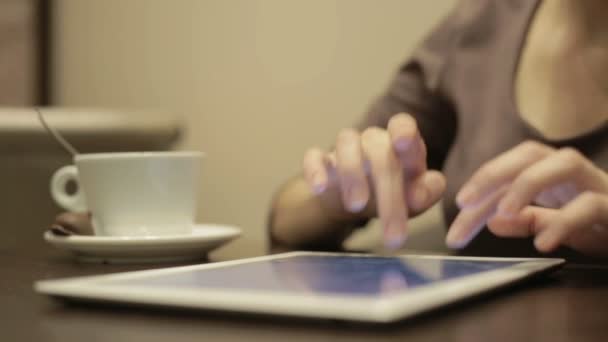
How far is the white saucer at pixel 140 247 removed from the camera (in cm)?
64

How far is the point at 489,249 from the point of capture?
2.76 ft

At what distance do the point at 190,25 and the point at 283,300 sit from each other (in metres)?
1.13

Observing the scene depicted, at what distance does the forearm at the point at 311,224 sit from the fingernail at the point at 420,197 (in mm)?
222

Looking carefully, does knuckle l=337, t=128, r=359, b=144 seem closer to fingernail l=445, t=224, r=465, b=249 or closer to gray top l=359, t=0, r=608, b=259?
fingernail l=445, t=224, r=465, b=249

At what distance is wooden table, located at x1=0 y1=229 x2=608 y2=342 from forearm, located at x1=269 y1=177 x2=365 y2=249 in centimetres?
43

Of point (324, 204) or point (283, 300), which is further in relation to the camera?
point (324, 204)

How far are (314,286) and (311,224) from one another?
515 mm

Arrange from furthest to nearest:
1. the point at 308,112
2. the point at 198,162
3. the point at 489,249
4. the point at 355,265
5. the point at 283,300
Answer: the point at 308,112
the point at 489,249
the point at 198,162
the point at 355,265
the point at 283,300

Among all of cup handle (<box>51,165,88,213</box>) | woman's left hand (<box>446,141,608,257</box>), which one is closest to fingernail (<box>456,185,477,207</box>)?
woman's left hand (<box>446,141,608,257</box>)

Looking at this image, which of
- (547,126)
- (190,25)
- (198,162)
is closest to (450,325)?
(198,162)

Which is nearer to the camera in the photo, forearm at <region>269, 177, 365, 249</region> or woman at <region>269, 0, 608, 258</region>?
woman at <region>269, 0, 608, 258</region>

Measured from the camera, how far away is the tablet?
32 cm

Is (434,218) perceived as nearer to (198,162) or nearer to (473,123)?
(473,123)

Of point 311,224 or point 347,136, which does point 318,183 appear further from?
point 311,224
